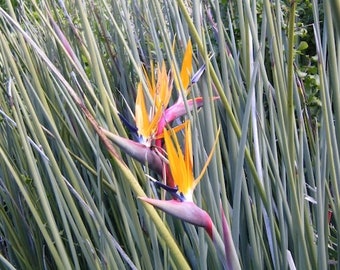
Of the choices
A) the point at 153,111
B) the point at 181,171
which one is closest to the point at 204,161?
the point at 153,111

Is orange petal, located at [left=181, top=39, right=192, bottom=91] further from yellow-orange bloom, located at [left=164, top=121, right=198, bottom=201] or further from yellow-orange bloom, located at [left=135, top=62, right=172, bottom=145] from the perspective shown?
yellow-orange bloom, located at [left=164, top=121, right=198, bottom=201]

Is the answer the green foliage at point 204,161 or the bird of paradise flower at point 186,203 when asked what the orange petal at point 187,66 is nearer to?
the green foliage at point 204,161

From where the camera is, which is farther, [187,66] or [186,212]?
[187,66]

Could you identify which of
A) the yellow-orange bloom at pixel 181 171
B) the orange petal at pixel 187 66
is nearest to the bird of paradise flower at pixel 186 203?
the yellow-orange bloom at pixel 181 171

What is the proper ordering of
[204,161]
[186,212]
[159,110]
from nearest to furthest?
[186,212] → [159,110] → [204,161]

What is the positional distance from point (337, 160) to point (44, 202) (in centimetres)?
35

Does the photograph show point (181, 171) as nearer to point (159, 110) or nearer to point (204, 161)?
point (159, 110)

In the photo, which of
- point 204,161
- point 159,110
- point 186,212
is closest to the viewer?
point 186,212

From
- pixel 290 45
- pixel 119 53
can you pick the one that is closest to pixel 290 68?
pixel 290 45

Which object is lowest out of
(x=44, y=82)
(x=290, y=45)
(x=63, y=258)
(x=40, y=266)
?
(x=40, y=266)

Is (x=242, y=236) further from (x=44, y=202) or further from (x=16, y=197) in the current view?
(x=16, y=197)

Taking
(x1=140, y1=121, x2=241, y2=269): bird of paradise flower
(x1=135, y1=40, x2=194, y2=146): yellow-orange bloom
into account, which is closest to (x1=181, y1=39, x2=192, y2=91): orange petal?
(x1=135, y1=40, x2=194, y2=146): yellow-orange bloom

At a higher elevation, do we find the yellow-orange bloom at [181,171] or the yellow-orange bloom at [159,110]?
the yellow-orange bloom at [159,110]

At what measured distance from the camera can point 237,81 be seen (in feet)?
2.70
